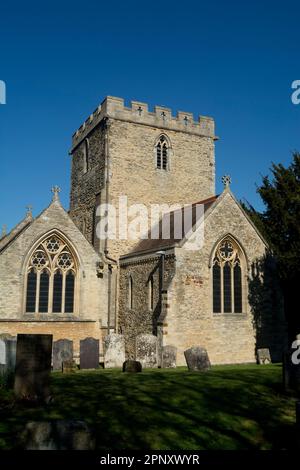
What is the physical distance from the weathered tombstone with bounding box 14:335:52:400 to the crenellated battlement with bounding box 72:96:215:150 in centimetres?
2041

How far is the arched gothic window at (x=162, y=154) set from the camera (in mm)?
28750

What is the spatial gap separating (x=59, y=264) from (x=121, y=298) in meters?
4.15

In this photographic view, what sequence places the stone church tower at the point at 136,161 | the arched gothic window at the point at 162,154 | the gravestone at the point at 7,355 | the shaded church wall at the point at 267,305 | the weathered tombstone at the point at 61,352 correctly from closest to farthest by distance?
the gravestone at the point at 7,355 → the weathered tombstone at the point at 61,352 → the shaded church wall at the point at 267,305 → the stone church tower at the point at 136,161 → the arched gothic window at the point at 162,154

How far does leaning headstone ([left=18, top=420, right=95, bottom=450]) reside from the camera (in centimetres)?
535

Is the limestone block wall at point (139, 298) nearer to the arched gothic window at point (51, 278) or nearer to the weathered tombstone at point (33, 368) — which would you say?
the arched gothic window at point (51, 278)

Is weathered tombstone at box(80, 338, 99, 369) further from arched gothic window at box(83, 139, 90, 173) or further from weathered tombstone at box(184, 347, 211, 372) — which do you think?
arched gothic window at box(83, 139, 90, 173)

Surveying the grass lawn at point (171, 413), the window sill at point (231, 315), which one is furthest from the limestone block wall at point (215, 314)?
the grass lawn at point (171, 413)

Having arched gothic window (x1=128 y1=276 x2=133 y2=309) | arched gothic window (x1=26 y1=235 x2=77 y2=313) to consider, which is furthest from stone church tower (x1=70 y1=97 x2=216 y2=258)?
arched gothic window (x1=26 y1=235 x2=77 y2=313)

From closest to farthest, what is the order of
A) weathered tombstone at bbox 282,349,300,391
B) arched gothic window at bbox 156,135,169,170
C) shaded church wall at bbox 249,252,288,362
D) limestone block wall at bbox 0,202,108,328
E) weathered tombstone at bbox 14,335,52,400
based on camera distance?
weathered tombstone at bbox 14,335,52,400 → weathered tombstone at bbox 282,349,300,391 → limestone block wall at bbox 0,202,108,328 → shaded church wall at bbox 249,252,288,362 → arched gothic window at bbox 156,135,169,170

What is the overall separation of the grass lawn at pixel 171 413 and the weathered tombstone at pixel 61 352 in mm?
5124

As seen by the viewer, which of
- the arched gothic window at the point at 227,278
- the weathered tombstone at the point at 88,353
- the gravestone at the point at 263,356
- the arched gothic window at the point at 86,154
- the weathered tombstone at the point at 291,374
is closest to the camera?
the weathered tombstone at the point at 291,374
